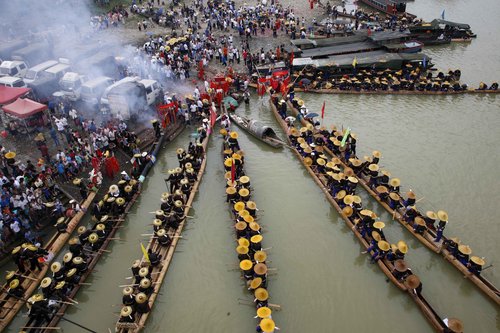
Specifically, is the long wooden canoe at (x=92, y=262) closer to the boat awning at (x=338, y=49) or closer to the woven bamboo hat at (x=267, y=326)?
the woven bamboo hat at (x=267, y=326)

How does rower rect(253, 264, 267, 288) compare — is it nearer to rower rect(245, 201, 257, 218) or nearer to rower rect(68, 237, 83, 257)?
rower rect(245, 201, 257, 218)

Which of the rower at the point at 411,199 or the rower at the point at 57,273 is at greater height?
the rower at the point at 411,199

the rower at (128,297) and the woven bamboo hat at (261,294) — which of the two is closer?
the rower at (128,297)

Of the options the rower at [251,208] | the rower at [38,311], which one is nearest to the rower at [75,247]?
the rower at [38,311]

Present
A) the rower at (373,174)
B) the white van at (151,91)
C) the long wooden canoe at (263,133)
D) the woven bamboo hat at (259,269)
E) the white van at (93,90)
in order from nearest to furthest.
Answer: the woven bamboo hat at (259,269) < the rower at (373,174) < the long wooden canoe at (263,133) < the white van at (151,91) < the white van at (93,90)

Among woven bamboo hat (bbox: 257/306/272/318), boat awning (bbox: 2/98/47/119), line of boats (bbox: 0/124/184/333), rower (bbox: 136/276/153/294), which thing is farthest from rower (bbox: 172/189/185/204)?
boat awning (bbox: 2/98/47/119)

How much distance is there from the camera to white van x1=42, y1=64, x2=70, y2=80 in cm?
2594

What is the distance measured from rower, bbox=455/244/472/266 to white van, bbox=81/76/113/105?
2300 cm

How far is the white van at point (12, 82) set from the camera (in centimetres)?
2461

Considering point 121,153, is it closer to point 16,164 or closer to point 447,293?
point 16,164

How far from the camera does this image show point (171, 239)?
15797 millimetres

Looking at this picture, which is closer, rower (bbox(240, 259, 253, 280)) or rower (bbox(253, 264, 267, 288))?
rower (bbox(253, 264, 267, 288))

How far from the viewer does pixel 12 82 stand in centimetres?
2461

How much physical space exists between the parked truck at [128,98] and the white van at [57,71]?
489cm
